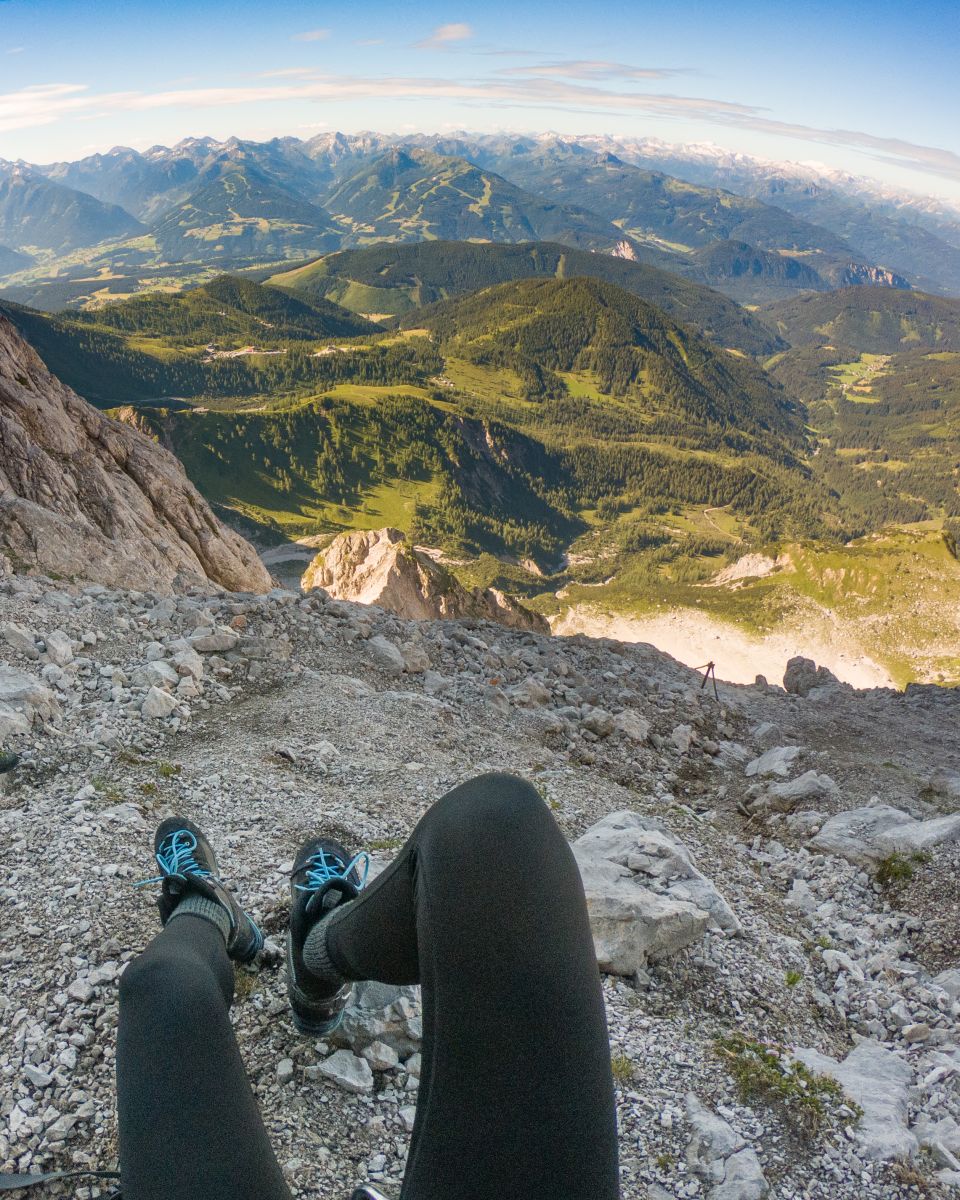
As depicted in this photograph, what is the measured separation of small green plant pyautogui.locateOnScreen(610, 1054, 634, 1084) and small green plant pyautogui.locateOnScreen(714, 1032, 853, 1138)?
0.93 m

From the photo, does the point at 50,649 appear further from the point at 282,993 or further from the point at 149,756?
the point at 282,993

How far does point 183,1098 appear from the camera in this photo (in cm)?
365

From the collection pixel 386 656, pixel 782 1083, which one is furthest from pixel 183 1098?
pixel 386 656

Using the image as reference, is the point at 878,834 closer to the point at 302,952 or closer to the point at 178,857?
the point at 302,952

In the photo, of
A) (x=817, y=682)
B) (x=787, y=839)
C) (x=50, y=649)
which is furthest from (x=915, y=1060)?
(x=817, y=682)

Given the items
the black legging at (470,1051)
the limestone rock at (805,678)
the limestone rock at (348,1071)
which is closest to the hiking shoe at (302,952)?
the limestone rock at (348,1071)

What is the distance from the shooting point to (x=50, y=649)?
41.0ft

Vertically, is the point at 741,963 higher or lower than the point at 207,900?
lower

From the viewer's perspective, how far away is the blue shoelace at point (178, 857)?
6.77 meters

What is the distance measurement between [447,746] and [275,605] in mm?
6318

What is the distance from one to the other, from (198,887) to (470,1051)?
3.69m

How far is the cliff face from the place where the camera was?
17875 millimetres

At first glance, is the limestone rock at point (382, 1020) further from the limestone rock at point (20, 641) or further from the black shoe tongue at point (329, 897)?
the limestone rock at point (20, 641)

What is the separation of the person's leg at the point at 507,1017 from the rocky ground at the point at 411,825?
2.19 metres
